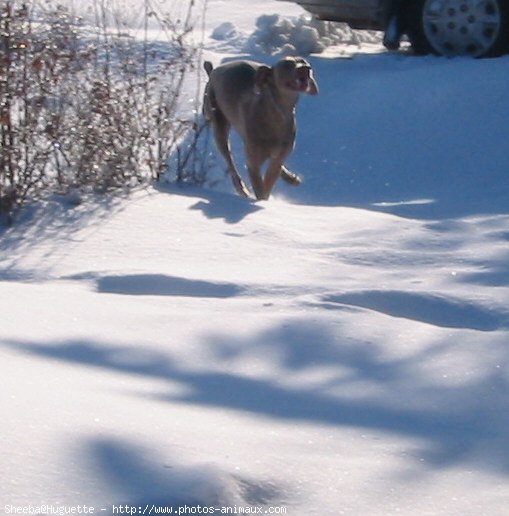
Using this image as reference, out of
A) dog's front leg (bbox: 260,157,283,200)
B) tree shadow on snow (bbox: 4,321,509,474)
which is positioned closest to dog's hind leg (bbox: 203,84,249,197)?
dog's front leg (bbox: 260,157,283,200)

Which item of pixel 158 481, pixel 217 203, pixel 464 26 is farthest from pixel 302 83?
pixel 158 481

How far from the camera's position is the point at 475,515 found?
11.5 ft

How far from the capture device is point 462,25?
37.9ft

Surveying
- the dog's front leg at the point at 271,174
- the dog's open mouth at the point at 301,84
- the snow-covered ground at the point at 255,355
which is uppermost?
the dog's open mouth at the point at 301,84

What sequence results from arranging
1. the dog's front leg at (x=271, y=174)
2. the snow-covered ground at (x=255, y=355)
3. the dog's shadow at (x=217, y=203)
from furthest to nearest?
1. the dog's front leg at (x=271, y=174)
2. the dog's shadow at (x=217, y=203)
3. the snow-covered ground at (x=255, y=355)

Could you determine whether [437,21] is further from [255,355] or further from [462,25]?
[255,355]

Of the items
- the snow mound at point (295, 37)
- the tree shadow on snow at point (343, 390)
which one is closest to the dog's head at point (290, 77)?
the tree shadow on snow at point (343, 390)

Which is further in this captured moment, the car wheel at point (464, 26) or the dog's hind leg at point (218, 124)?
Answer: the car wheel at point (464, 26)

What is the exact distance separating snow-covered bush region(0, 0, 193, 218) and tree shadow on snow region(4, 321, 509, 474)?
240cm

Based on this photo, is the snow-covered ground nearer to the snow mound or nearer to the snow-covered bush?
the snow-covered bush

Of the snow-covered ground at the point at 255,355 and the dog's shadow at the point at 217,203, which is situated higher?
the snow-covered ground at the point at 255,355

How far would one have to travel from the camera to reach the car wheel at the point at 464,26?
37.1 ft

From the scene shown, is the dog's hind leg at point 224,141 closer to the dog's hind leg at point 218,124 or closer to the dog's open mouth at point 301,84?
the dog's hind leg at point 218,124

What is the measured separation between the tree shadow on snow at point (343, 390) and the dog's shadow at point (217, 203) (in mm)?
2502
